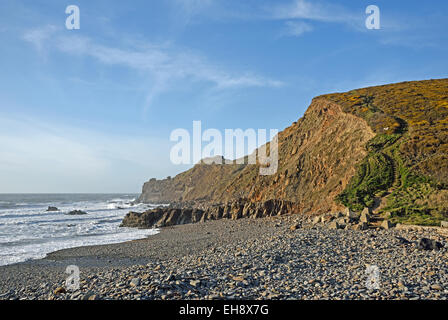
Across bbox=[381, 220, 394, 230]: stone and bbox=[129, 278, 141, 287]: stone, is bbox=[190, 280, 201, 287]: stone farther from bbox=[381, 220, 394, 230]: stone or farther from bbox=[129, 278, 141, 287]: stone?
bbox=[381, 220, 394, 230]: stone

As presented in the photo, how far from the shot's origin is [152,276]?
1216 cm

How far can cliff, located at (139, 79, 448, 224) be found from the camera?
2720 cm

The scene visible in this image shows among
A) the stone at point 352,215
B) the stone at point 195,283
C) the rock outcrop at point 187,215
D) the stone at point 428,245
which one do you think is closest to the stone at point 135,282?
the stone at point 195,283

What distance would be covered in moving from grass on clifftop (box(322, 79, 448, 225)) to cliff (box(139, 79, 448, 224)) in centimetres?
6

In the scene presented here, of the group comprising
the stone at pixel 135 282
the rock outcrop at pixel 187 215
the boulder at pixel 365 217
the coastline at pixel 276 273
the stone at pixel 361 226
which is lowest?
the rock outcrop at pixel 187 215

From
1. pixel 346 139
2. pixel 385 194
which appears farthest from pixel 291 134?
pixel 385 194

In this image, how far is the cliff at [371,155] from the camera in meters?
27.2

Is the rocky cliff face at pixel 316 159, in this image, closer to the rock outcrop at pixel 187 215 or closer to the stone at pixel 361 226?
the rock outcrop at pixel 187 215

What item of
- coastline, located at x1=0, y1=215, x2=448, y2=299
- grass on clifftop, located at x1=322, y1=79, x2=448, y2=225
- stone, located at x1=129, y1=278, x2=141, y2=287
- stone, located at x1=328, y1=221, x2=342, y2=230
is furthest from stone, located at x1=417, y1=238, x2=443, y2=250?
stone, located at x1=129, y1=278, x2=141, y2=287

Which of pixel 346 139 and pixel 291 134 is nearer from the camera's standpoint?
pixel 346 139

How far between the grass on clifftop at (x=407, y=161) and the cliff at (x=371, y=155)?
0.21 ft

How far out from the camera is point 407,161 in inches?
1212
